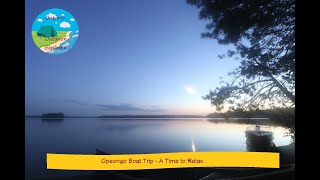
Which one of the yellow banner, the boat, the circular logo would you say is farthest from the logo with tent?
Result: the boat

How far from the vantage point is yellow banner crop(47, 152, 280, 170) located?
12.2 feet

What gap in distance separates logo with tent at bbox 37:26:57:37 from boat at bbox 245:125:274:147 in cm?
280

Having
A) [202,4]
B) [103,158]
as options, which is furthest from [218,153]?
[202,4]

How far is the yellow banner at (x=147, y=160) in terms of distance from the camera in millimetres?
3709

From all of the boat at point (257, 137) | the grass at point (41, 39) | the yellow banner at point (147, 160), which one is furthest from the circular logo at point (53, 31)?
the boat at point (257, 137)

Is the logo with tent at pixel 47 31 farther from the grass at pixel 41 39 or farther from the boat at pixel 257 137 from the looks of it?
the boat at pixel 257 137

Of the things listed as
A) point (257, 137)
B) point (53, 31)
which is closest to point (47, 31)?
point (53, 31)

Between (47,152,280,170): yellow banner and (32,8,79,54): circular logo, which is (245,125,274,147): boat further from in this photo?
(32,8,79,54): circular logo

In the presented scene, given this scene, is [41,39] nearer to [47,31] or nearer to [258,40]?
[47,31]

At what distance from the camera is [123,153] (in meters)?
3.75

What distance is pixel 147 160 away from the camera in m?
3.72
